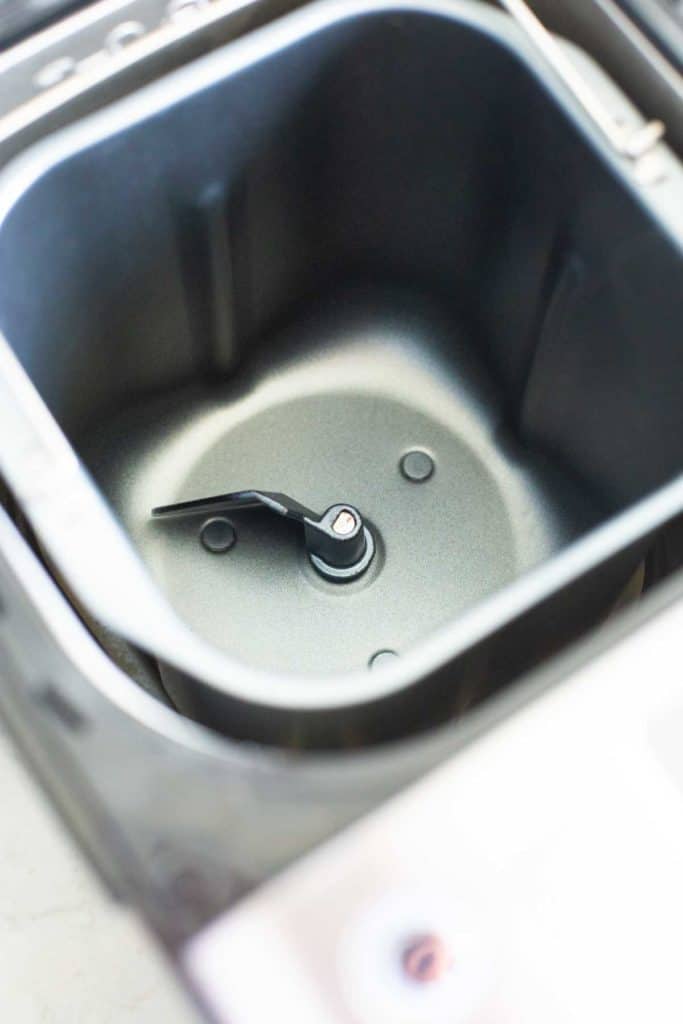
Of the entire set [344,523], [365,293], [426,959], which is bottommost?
[426,959]

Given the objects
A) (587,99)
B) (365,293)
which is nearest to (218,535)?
(365,293)

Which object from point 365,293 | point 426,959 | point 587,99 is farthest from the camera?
point 365,293

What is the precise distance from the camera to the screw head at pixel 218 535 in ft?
2.95

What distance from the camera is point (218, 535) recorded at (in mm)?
901

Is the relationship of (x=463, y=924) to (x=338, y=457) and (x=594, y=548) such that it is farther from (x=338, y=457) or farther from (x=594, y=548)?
(x=338, y=457)

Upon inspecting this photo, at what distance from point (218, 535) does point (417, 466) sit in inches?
7.0

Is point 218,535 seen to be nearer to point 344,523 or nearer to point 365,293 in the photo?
point 344,523

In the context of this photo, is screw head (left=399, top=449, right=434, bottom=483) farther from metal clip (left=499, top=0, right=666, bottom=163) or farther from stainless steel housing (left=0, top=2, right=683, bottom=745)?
metal clip (left=499, top=0, right=666, bottom=163)

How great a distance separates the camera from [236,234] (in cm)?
84

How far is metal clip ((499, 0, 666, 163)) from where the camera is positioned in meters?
0.70

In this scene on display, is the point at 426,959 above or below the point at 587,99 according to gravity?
below

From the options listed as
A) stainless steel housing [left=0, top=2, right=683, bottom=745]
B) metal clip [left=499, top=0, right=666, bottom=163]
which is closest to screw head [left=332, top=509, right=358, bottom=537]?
stainless steel housing [left=0, top=2, right=683, bottom=745]

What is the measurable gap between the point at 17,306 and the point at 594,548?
416 millimetres

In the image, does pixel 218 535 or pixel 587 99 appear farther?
pixel 218 535
